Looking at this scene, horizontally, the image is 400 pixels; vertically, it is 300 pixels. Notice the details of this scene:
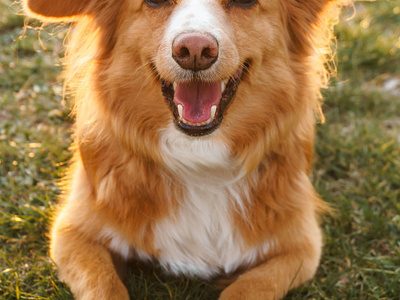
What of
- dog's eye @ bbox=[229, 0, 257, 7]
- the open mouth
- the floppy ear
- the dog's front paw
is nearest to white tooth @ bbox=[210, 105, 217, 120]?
the open mouth

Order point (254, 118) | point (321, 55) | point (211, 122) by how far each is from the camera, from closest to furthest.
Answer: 1. point (211, 122)
2. point (254, 118)
3. point (321, 55)

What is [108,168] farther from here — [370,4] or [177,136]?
[370,4]

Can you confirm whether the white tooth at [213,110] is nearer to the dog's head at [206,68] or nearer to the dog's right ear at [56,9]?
the dog's head at [206,68]

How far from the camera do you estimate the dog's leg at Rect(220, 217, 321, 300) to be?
2.79 meters

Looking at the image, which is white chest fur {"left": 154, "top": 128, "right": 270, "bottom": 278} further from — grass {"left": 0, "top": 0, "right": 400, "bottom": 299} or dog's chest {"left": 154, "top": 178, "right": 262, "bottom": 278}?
grass {"left": 0, "top": 0, "right": 400, "bottom": 299}

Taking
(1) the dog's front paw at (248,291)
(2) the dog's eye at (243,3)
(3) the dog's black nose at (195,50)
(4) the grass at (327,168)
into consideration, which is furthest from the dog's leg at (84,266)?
(2) the dog's eye at (243,3)

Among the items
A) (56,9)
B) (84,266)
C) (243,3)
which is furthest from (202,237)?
(56,9)

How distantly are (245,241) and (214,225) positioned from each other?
206mm

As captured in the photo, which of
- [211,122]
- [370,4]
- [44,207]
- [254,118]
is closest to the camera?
[211,122]

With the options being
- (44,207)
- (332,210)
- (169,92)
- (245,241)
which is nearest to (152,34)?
(169,92)

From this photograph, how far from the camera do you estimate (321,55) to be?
3197mm

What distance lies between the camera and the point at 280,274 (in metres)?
2.93

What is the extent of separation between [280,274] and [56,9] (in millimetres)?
1982

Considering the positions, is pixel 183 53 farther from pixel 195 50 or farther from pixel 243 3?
pixel 243 3
